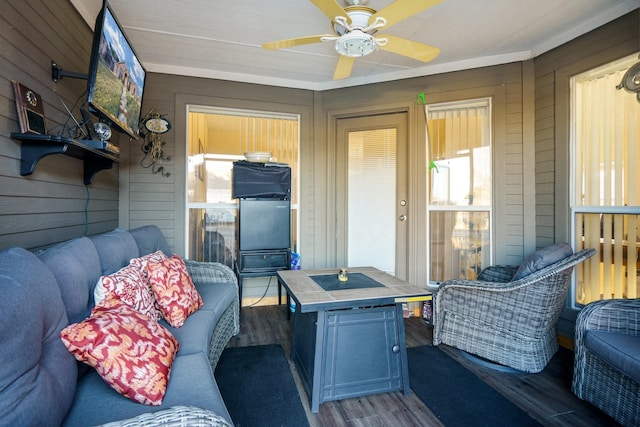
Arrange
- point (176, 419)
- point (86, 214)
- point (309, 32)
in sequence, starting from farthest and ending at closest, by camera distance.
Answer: point (309, 32), point (86, 214), point (176, 419)

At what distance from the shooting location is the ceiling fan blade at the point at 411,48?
7.06 ft

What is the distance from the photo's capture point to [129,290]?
1.63 meters

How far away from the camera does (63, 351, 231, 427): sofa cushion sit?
1055 mm

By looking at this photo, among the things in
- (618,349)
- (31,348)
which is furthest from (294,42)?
(618,349)

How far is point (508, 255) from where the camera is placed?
323 centimetres

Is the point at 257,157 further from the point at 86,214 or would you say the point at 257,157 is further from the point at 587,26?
the point at 587,26

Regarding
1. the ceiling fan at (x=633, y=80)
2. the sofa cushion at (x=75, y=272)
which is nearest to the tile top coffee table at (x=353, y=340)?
the sofa cushion at (x=75, y=272)

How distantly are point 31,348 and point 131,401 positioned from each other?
0.38 metres

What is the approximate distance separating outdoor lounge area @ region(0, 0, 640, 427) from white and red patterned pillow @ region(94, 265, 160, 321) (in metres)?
0.02

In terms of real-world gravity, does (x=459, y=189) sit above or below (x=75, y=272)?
above

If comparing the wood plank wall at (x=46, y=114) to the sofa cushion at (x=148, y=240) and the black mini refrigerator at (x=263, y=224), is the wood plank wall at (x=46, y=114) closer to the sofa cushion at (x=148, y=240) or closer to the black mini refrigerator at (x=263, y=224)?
the sofa cushion at (x=148, y=240)

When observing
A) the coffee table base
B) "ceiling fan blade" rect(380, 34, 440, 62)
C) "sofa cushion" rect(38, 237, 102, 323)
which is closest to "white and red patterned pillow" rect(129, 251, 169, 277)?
"sofa cushion" rect(38, 237, 102, 323)

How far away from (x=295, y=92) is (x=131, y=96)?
1901mm

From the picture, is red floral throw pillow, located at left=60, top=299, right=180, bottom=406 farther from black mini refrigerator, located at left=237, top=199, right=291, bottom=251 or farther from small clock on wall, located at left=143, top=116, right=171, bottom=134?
small clock on wall, located at left=143, top=116, right=171, bottom=134
